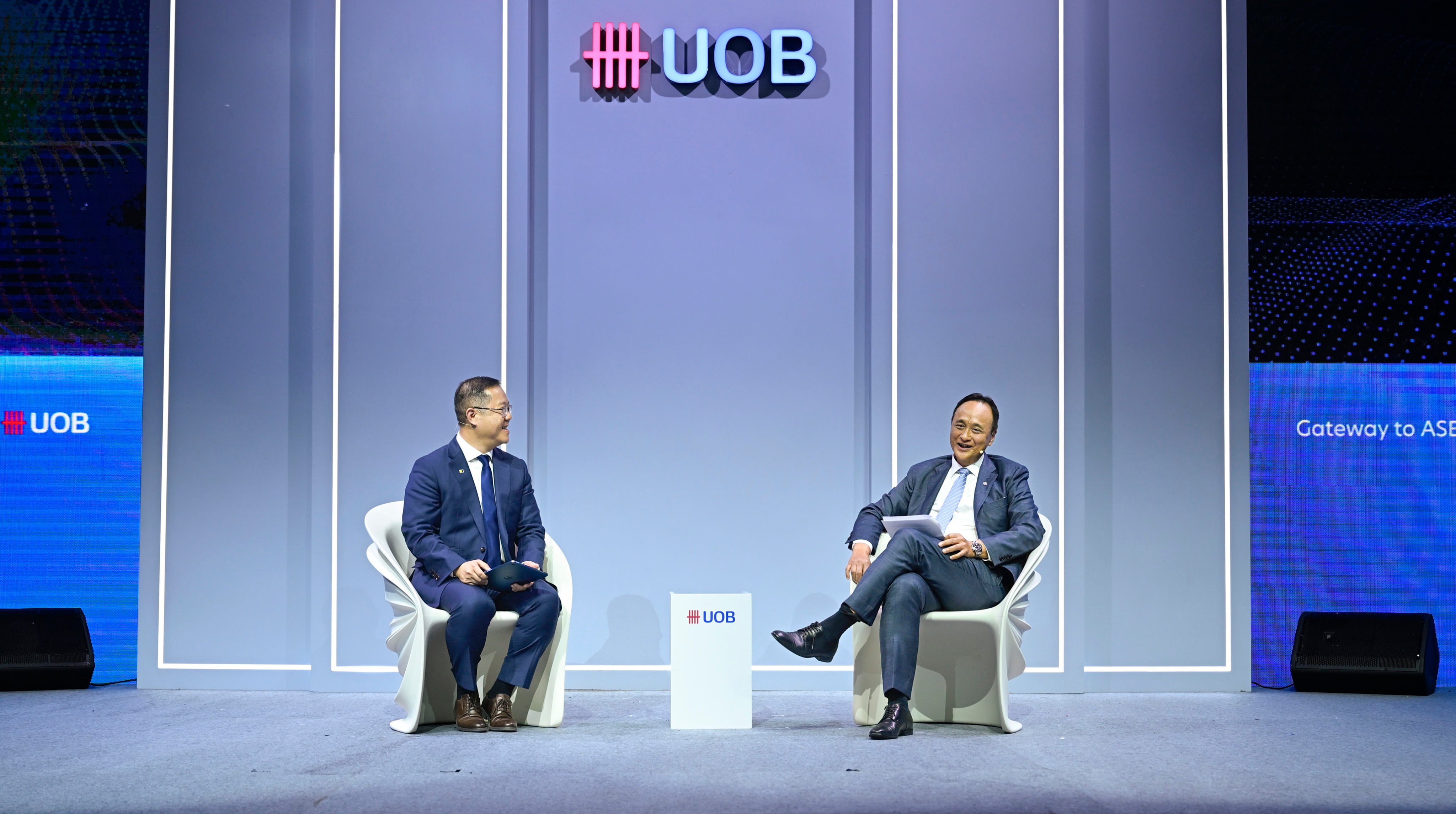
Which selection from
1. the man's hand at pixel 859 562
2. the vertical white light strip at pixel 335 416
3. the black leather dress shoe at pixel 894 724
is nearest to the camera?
the black leather dress shoe at pixel 894 724

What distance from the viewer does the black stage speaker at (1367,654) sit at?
185 inches

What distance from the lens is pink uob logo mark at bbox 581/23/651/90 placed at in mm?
4965

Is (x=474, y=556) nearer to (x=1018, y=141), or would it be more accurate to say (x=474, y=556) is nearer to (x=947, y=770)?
(x=947, y=770)

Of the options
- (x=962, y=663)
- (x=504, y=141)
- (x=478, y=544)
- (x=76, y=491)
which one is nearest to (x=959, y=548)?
(x=962, y=663)

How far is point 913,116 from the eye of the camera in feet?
16.3

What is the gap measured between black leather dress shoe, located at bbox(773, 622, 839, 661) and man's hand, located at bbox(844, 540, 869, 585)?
22cm

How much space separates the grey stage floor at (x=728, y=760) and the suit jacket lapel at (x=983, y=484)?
2.47 feet

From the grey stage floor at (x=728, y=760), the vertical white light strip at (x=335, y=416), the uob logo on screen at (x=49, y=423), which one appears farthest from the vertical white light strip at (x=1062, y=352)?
the uob logo on screen at (x=49, y=423)

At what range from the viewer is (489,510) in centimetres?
410

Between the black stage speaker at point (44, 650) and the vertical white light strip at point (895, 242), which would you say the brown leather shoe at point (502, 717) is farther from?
the black stage speaker at point (44, 650)

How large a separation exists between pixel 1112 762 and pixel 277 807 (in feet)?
7.26

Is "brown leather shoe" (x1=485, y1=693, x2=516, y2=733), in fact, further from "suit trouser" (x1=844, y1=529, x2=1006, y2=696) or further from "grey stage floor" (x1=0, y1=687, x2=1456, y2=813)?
"suit trouser" (x1=844, y1=529, x2=1006, y2=696)

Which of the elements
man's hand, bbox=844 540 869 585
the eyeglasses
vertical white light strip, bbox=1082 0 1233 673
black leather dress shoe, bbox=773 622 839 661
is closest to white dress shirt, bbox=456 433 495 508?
the eyeglasses

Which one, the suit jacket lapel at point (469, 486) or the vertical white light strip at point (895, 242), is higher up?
the vertical white light strip at point (895, 242)
